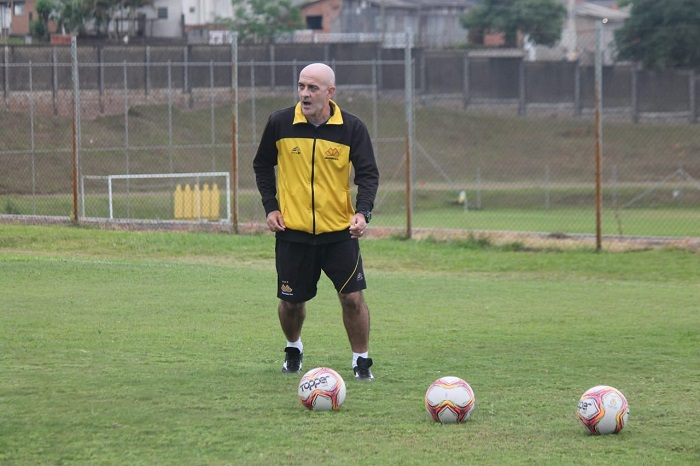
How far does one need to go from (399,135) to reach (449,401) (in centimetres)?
3783

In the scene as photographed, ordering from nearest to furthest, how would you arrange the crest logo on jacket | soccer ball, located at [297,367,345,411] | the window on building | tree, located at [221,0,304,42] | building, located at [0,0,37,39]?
soccer ball, located at [297,367,345,411], the crest logo on jacket, building, located at [0,0,37,39], tree, located at [221,0,304,42], the window on building

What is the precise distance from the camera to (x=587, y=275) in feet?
48.5

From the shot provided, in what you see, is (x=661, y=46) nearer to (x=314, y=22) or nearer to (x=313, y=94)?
(x=314, y=22)

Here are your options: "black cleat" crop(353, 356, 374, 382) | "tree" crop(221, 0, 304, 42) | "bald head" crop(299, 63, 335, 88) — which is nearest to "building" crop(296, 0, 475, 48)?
"tree" crop(221, 0, 304, 42)

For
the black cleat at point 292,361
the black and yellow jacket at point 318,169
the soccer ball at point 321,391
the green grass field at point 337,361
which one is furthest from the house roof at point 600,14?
the soccer ball at point 321,391

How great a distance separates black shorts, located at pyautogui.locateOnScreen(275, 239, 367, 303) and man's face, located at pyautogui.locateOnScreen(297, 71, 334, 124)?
89 cm

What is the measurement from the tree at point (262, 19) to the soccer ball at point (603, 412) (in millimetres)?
50273

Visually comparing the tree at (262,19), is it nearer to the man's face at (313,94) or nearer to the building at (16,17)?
the building at (16,17)

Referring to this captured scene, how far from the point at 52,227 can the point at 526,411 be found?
499 inches

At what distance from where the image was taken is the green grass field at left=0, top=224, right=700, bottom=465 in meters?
5.77

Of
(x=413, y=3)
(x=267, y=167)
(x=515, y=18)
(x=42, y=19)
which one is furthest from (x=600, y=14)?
(x=267, y=167)

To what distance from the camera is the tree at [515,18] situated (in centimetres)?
5938

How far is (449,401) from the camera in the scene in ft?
20.4

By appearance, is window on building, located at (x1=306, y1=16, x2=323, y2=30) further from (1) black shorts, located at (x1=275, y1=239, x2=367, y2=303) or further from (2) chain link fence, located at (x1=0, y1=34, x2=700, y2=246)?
(1) black shorts, located at (x1=275, y1=239, x2=367, y2=303)
